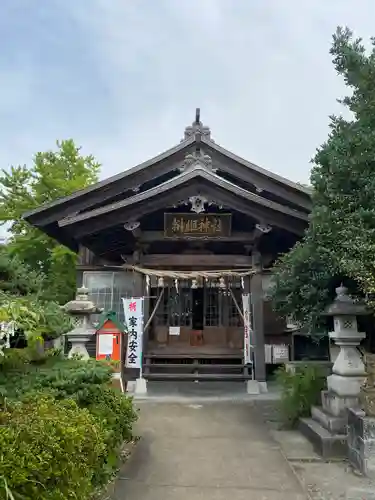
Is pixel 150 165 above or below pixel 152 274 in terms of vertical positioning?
above

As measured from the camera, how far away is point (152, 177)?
1357 centimetres

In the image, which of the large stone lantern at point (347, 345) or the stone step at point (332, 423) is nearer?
the stone step at point (332, 423)

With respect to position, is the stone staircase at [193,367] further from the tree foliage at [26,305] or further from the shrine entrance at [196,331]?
the tree foliage at [26,305]

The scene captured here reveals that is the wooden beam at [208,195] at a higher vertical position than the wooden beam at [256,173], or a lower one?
lower

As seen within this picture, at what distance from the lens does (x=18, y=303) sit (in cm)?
375

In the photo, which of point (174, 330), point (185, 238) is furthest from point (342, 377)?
point (174, 330)

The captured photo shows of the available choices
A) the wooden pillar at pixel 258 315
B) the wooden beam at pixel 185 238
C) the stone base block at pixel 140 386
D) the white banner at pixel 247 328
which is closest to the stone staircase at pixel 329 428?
the wooden pillar at pixel 258 315

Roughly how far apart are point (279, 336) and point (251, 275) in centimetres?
235

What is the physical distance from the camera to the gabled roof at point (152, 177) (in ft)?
41.3

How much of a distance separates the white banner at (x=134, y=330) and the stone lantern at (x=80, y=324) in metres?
2.70

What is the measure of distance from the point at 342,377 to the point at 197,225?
265 inches

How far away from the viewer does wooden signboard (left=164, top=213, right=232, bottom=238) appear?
12086mm

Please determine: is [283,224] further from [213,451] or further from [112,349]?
[213,451]

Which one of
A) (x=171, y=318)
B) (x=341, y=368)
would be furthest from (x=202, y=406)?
(x=171, y=318)
